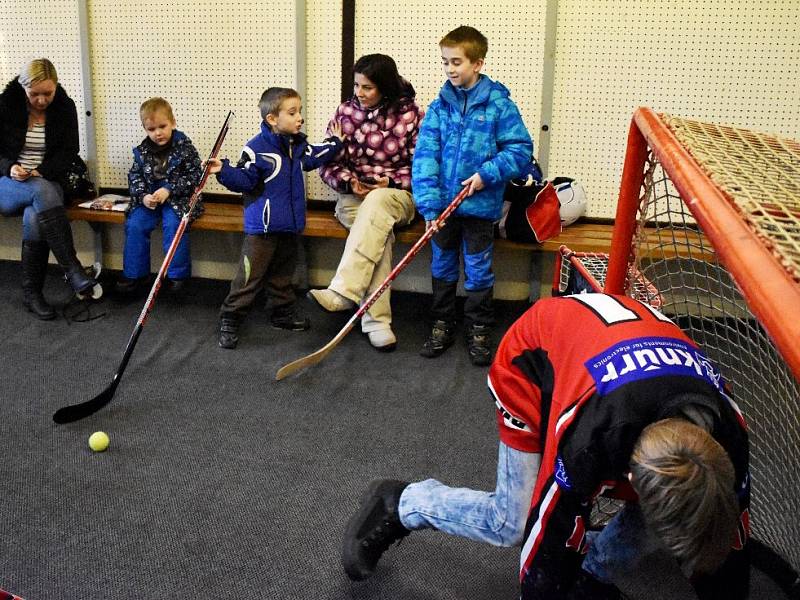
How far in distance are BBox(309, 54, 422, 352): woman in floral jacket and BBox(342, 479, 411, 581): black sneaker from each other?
1.43 meters

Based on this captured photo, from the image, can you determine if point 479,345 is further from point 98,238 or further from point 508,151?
point 98,238

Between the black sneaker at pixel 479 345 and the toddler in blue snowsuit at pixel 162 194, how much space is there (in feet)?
4.44

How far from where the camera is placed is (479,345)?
3168 millimetres

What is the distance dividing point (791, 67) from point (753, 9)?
0.29m

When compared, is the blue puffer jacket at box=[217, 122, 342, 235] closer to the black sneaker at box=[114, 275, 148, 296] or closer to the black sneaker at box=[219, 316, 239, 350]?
the black sneaker at box=[219, 316, 239, 350]

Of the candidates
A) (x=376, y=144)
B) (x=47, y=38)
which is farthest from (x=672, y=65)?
(x=47, y=38)

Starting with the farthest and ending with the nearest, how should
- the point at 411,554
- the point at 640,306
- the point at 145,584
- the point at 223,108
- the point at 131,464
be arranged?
the point at 223,108 → the point at 131,464 → the point at 411,554 → the point at 145,584 → the point at 640,306

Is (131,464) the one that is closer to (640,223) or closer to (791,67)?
(640,223)

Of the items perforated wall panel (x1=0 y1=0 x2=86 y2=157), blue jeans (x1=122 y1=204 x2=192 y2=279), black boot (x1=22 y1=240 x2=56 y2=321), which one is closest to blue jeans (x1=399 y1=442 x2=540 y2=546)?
blue jeans (x1=122 y1=204 x2=192 y2=279)

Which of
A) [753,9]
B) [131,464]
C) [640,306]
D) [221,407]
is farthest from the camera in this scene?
[753,9]

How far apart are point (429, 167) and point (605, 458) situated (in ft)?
6.79

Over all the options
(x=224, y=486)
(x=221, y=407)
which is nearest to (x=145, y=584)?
(x=224, y=486)

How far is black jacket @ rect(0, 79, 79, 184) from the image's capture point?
3.50m

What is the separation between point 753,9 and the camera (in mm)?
3307
